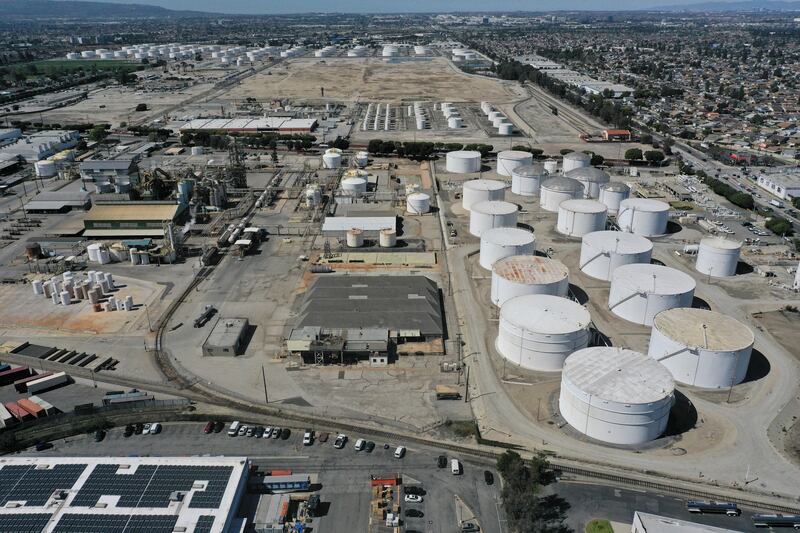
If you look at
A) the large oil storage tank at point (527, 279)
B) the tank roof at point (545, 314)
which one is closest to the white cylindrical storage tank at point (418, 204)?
the large oil storage tank at point (527, 279)

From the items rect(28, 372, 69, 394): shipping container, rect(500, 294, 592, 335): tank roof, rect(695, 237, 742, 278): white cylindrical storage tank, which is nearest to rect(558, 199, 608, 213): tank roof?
rect(695, 237, 742, 278): white cylindrical storage tank

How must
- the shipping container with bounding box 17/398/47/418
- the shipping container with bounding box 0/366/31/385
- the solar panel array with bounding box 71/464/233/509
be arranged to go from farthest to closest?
the shipping container with bounding box 0/366/31/385
the shipping container with bounding box 17/398/47/418
the solar panel array with bounding box 71/464/233/509

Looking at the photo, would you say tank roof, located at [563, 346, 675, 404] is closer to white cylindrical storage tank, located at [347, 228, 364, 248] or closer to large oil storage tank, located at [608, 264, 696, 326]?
large oil storage tank, located at [608, 264, 696, 326]

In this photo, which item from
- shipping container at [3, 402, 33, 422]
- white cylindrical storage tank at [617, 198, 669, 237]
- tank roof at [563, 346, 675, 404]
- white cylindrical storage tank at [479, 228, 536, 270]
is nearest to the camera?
tank roof at [563, 346, 675, 404]

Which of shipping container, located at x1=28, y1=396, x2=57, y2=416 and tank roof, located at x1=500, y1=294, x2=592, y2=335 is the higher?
tank roof, located at x1=500, y1=294, x2=592, y2=335

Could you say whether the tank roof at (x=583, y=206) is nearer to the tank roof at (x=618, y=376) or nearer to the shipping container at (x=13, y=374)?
the tank roof at (x=618, y=376)

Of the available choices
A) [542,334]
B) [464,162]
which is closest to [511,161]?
[464,162]
